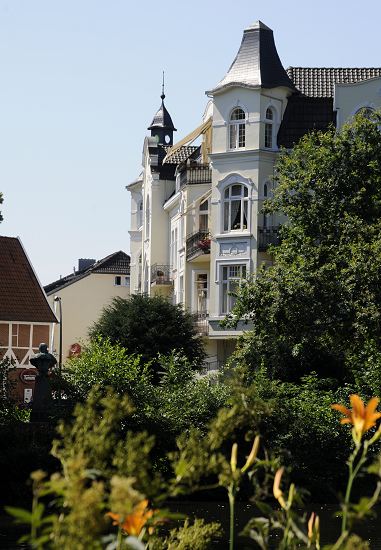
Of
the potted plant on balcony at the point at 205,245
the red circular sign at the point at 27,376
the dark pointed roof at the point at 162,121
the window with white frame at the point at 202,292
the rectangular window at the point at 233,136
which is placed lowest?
the red circular sign at the point at 27,376

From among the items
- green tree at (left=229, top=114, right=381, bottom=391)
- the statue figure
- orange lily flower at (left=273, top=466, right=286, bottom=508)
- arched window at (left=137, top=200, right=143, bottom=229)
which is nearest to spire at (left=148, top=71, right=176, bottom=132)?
arched window at (left=137, top=200, right=143, bottom=229)

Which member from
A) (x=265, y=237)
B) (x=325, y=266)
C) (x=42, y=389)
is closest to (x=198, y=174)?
(x=265, y=237)

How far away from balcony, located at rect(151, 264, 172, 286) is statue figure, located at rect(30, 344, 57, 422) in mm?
27166

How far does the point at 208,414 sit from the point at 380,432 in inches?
1234

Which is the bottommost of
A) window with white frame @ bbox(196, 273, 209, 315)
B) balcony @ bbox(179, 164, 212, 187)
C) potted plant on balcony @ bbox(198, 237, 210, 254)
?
window with white frame @ bbox(196, 273, 209, 315)

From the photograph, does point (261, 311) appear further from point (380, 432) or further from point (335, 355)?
point (380, 432)

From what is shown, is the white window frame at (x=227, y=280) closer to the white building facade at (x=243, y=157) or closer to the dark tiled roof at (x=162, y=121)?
the white building facade at (x=243, y=157)

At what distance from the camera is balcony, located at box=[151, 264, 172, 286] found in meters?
65.3

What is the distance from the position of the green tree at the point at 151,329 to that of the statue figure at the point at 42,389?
50.7 feet

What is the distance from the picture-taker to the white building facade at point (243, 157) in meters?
54.7

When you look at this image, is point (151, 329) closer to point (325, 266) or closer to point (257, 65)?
point (257, 65)

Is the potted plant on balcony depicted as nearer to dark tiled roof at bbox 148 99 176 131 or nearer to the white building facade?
the white building facade

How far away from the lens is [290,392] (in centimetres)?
4103

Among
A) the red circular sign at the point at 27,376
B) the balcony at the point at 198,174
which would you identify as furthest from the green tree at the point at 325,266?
the red circular sign at the point at 27,376
